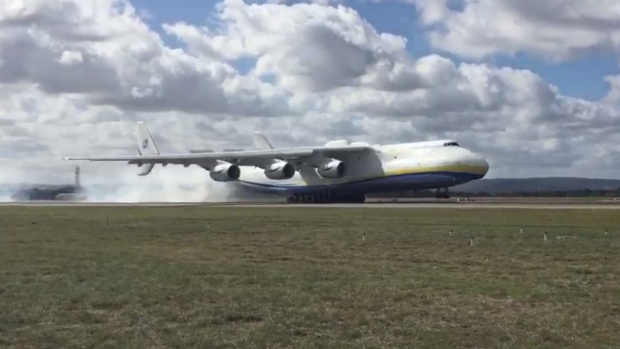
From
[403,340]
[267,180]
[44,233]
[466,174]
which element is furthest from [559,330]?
[267,180]

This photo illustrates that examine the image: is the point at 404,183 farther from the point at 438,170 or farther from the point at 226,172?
the point at 226,172

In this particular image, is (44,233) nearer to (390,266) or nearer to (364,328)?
(390,266)

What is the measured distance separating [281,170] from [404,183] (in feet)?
27.9

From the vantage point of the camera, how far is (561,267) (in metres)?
12.9

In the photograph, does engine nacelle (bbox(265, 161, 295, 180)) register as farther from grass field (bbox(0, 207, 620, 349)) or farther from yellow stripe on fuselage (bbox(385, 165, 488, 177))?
grass field (bbox(0, 207, 620, 349))

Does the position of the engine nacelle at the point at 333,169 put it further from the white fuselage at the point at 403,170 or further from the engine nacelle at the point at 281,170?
the engine nacelle at the point at 281,170

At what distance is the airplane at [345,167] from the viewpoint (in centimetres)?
4544

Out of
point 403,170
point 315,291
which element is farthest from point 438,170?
point 315,291

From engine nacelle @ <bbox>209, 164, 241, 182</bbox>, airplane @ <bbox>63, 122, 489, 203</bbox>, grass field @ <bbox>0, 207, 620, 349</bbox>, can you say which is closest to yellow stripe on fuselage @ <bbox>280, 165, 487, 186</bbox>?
airplane @ <bbox>63, 122, 489, 203</bbox>

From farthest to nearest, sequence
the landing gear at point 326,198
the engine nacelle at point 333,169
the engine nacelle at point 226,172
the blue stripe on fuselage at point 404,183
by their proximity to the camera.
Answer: the landing gear at point 326,198, the engine nacelle at point 226,172, the engine nacelle at point 333,169, the blue stripe on fuselage at point 404,183

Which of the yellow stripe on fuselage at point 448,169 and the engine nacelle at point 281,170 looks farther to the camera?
the engine nacelle at point 281,170

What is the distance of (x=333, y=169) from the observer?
48.9 m

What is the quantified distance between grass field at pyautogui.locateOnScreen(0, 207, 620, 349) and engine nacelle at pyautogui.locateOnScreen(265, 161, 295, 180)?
3014 centimetres

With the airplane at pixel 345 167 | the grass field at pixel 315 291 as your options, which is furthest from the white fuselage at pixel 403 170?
the grass field at pixel 315 291
